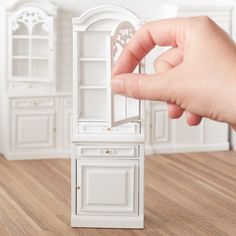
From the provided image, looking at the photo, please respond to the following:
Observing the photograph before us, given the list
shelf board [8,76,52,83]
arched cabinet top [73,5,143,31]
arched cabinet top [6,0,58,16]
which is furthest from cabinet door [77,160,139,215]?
arched cabinet top [6,0,58,16]

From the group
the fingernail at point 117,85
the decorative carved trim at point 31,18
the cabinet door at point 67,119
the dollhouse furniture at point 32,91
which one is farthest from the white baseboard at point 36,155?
the fingernail at point 117,85

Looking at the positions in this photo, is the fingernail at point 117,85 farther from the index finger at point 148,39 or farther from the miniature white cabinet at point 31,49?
the miniature white cabinet at point 31,49

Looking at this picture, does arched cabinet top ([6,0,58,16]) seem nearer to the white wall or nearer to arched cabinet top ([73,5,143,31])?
the white wall

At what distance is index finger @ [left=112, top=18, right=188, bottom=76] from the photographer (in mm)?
486

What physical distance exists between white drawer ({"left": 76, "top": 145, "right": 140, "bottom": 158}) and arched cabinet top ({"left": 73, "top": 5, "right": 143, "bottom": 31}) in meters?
0.88

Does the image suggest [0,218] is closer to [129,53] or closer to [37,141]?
[37,141]

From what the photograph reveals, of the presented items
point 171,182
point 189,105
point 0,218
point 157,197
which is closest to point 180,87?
point 189,105

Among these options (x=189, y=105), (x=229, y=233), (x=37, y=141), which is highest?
(x=189, y=105)

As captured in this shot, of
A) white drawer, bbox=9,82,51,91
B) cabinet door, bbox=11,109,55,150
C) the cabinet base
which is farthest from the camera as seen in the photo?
cabinet door, bbox=11,109,55,150

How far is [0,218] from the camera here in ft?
16.1

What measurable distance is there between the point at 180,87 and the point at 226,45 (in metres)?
0.05

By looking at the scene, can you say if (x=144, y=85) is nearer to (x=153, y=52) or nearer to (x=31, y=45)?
(x=31, y=45)

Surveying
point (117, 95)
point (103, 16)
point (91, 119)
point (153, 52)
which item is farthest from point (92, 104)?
point (153, 52)

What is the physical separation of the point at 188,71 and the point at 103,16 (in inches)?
175
